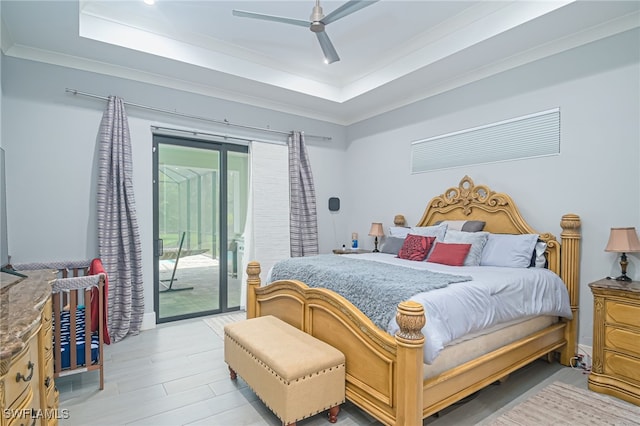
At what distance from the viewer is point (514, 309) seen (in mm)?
2357

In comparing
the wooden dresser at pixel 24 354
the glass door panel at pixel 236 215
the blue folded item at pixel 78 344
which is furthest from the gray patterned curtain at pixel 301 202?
the wooden dresser at pixel 24 354

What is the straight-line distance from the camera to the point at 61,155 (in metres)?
3.41

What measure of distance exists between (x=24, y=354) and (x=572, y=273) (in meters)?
3.70

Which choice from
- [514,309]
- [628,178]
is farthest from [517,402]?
[628,178]

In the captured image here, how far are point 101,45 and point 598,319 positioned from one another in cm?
486

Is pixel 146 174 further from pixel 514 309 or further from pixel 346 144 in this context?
pixel 514 309

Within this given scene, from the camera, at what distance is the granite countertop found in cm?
101

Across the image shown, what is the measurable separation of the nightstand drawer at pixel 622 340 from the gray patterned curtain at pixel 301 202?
3.33 metres

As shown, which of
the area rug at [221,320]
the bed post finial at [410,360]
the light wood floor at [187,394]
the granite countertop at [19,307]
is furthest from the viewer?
the area rug at [221,320]

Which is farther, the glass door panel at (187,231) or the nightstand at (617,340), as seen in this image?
the glass door panel at (187,231)

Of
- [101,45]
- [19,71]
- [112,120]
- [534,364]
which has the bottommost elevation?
[534,364]

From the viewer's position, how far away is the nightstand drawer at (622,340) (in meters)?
2.34

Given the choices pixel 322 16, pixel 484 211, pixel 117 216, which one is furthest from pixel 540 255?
pixel 117 216

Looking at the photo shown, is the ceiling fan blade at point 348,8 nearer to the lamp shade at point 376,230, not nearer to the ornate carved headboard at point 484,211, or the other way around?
the ornate carved headboard at point 484,211
